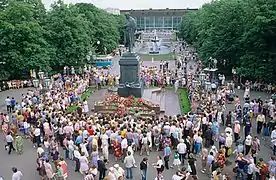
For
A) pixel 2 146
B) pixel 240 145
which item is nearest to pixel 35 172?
pixel 2 146

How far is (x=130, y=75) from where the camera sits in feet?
90.9

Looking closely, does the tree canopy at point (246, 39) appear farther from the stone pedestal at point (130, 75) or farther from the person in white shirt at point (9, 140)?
the person in white shirt at point (9, 140)

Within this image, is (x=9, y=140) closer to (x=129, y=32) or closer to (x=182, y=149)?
(x=182, y=149)

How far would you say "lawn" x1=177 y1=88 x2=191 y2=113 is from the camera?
26.4 metres

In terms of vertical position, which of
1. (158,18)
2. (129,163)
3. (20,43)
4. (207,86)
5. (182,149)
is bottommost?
(129,163)

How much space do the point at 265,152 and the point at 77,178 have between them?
9205 mm

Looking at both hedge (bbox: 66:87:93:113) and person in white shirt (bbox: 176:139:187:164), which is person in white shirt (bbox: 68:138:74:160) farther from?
hedge (bbox: 66:87:93:113)

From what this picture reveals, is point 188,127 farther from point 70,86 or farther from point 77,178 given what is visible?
point 70,86

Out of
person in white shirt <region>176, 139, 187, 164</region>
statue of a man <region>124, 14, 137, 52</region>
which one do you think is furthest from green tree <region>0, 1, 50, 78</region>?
person in white shirt <region>176, 139, 187, 164</region>

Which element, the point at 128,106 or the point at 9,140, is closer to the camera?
the point at 9,140

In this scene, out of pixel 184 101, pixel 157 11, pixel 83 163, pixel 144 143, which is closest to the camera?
pixel 83 163

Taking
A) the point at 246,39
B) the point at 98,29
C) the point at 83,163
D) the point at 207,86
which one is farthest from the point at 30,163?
the point at 98,29

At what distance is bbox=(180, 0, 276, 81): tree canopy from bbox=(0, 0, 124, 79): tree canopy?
14689 mm

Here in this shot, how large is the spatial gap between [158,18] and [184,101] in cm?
14352
